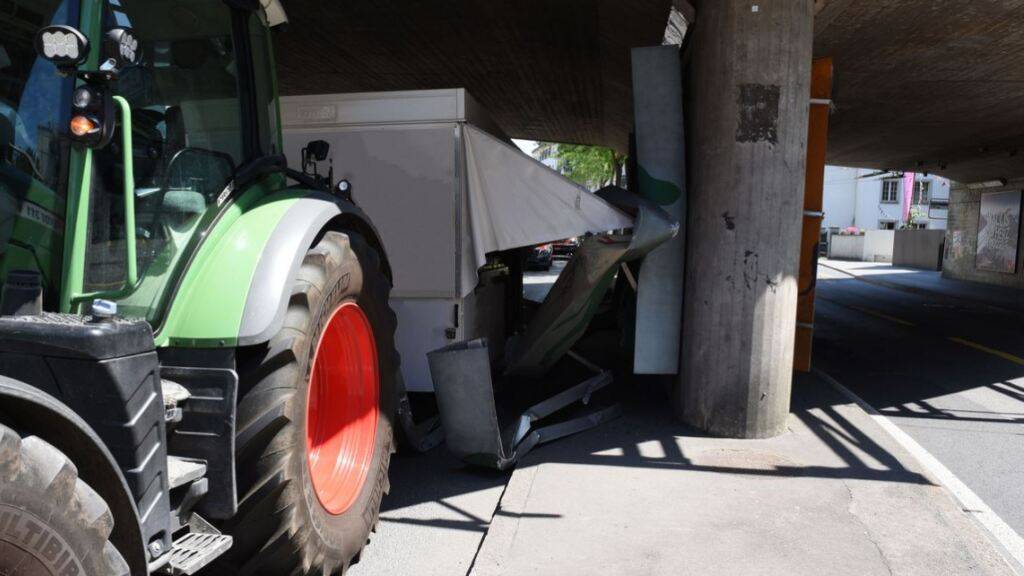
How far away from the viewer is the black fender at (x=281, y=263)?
2.60 m

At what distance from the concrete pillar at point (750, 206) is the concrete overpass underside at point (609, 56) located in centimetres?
89

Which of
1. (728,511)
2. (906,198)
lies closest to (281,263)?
(728,511)

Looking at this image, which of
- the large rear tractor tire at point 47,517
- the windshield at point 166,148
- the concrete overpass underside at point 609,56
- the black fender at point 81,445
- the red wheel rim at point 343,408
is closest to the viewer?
the large rear tractor tire at point 47,517

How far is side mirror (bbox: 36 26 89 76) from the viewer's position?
6.28 ft

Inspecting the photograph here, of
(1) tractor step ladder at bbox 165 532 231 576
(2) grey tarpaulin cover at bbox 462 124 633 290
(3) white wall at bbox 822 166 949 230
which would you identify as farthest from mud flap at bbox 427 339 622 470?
(3) white wall at bbox 822 166 949 230

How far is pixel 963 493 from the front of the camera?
4.63m

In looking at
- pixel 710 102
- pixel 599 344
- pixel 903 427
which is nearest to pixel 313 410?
pixel 710 102

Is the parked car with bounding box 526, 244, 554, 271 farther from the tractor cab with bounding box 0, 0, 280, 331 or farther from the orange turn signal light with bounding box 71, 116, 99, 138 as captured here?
the orange turn signal light with bounding box 71, 116, 99, 138

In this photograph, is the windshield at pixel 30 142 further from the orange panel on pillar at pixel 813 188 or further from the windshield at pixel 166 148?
the orange panel on pillar at pixel 813 188

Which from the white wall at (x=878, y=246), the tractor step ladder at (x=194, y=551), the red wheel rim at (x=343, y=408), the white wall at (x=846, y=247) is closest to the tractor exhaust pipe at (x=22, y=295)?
the tractor step ladder at (x=194, y=551)

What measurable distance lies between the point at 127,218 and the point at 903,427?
6347mm

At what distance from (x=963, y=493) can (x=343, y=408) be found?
419 cm

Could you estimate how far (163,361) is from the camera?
2.51 meters

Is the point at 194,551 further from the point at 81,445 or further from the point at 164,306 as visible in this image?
the point at 164,306
